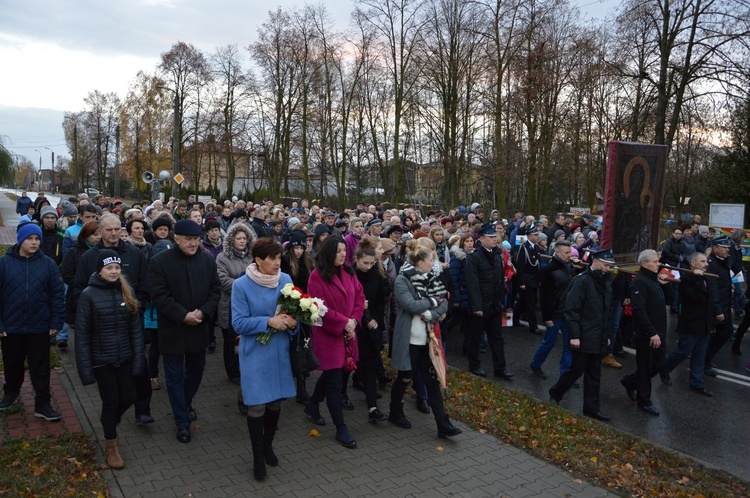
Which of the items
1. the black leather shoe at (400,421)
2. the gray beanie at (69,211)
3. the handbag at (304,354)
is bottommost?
the black leather shoe at (400,421)

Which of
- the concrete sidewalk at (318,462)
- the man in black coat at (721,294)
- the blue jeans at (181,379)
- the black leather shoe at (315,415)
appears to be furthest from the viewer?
the man in black coat at (721,294)

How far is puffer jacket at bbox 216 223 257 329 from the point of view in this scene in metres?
6.58

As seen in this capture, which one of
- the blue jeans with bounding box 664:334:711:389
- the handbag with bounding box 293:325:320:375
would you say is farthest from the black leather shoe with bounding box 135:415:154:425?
the blue jeans with bounding box 664:334:711:389

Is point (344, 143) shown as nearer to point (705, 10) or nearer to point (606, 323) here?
point (705, 10)

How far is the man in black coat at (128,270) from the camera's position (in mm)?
5730

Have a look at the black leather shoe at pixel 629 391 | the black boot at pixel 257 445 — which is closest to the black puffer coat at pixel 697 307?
the black leather shoe at pixel 629 391

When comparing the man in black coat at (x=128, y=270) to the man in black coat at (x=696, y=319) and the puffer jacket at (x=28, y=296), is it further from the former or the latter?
the man in black coat at (x=696, y=319)

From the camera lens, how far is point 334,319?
531cm

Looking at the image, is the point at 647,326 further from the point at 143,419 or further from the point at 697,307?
the point at 143,419

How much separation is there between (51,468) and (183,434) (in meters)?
1.09

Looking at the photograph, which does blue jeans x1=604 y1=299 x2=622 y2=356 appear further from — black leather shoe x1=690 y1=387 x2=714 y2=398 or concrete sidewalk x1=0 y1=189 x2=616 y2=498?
concrete sidewalk x1=0 y1=189 x2=616 y2=498

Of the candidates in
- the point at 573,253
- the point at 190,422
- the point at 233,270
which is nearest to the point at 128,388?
the point at 190,422

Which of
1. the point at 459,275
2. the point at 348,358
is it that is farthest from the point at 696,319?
the point at 348,358

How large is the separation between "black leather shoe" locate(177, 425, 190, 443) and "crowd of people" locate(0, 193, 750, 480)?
0.4 inches
